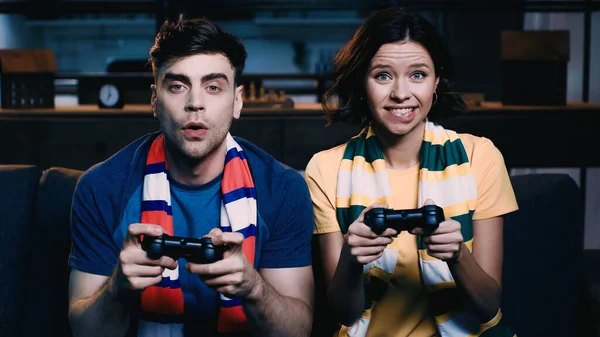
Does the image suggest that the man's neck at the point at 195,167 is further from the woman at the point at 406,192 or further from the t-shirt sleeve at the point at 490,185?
the t-shirt sleeve at the point at 490,185

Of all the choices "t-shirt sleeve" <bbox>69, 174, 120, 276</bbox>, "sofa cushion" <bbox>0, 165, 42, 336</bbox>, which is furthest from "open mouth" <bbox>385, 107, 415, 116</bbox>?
"sofa cushion" <bbox>0, 165, 42, 336</bbox>

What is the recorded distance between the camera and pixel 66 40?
5.21 m

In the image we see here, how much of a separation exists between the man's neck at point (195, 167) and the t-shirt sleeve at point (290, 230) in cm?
14

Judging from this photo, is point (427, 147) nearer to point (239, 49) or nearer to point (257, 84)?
point (239, 49)

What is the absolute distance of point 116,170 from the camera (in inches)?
60.3

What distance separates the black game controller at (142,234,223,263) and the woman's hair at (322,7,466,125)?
640 millimetres

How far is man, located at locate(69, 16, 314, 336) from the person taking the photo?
1.44 meters

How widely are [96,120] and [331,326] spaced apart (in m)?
1.90

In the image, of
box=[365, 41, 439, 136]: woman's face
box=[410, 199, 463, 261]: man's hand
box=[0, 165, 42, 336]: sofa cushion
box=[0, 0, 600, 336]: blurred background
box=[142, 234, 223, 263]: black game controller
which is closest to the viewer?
box=[142, 234, 223, 263]: black game controller

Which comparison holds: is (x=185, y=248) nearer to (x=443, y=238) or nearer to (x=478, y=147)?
(x=443, y=238)

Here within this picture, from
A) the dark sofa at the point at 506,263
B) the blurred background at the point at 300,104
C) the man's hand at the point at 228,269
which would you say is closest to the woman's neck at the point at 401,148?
the dark sofa at the point at 506,263

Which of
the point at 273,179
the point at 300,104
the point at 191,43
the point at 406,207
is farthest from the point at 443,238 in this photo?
the point at 300,104

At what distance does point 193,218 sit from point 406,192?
0.48m

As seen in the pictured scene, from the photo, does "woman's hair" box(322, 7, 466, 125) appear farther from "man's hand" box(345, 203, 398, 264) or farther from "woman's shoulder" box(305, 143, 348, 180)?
"man's hand" box(345, 203, 398, 264)
